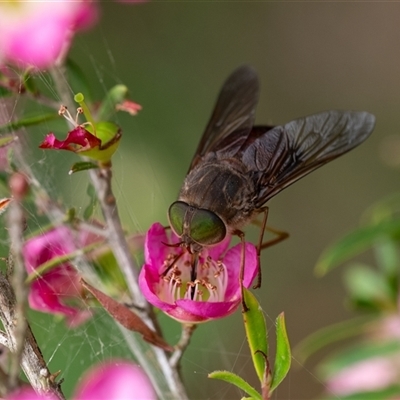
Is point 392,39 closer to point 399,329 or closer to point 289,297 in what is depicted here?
point 289,297

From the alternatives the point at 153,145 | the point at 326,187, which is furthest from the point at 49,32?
the point at 326,187

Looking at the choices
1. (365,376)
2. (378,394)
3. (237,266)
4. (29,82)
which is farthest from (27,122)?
(365,376)

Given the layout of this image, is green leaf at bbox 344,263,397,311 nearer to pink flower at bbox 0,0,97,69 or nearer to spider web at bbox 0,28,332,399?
spider web at bbox 0,28,332,399

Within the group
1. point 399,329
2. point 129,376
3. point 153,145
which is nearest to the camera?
point 129,376

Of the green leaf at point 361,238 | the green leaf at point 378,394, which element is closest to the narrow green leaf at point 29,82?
the green leaf at point 361,238

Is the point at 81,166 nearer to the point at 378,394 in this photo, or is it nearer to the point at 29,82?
the point at 29,82
